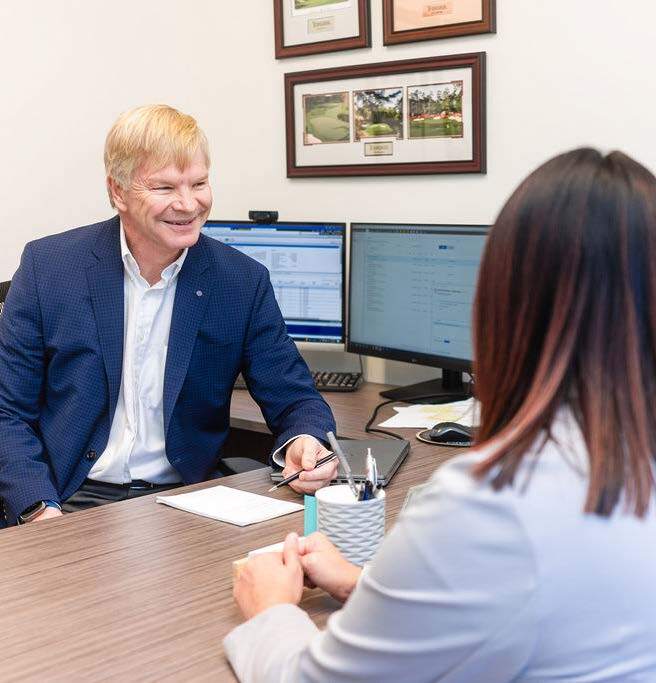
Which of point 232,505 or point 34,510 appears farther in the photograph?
point 34,510

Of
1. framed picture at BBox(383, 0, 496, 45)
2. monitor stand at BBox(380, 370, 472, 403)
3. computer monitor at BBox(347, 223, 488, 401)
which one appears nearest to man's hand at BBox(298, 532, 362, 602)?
computer monitor at BBox(347, 223, 488, 401)

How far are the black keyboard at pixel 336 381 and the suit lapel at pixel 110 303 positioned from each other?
777 mm

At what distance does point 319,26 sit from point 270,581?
6.94 feet

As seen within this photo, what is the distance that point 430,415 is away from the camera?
248 cm

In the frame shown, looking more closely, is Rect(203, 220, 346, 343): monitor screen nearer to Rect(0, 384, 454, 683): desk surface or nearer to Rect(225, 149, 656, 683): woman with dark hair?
Rect(0, 384, 454, 683): desk surface

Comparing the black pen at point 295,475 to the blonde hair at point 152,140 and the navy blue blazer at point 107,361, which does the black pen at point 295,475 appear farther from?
the blonde hair at point 152,140

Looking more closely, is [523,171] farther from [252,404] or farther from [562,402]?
[562,402]

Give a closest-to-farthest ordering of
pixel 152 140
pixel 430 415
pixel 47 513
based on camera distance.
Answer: pixel 47 513
pixel 152 140
pixel 430 415

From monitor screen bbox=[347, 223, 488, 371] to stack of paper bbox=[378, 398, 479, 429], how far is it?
0.34 ft

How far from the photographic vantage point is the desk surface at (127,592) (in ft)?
3.92

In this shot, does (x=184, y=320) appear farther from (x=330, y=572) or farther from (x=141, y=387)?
(x=330, y=572)

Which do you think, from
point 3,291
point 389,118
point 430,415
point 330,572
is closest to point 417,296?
point 430,415

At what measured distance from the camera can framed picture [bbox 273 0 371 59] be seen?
9.50 ft

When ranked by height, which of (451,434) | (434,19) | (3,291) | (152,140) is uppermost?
(434,19)
